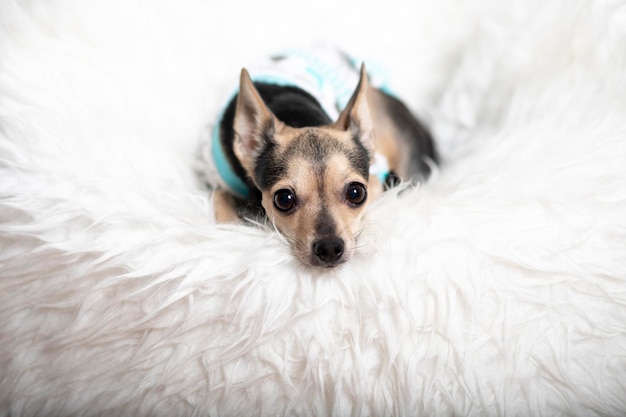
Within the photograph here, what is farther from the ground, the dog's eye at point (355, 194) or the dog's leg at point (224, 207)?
the dog's eye at point (355, 194)

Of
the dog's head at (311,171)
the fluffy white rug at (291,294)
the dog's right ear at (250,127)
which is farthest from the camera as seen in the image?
the dog's right ear at (250,127)

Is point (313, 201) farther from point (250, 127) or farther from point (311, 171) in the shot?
point (250, 127)

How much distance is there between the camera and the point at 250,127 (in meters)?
1.30

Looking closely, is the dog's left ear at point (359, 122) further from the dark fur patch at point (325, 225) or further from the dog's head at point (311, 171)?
the dark fur patch at point (325, 225)

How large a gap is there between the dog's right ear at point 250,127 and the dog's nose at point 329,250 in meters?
0.36

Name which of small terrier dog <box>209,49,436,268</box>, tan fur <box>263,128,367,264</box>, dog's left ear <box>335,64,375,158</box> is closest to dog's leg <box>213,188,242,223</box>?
small terrier dog <box>209,49,436,268</box>

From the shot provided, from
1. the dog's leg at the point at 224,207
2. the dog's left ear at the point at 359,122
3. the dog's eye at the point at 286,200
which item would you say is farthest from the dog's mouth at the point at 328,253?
the dog's left ear at the point at 359,122

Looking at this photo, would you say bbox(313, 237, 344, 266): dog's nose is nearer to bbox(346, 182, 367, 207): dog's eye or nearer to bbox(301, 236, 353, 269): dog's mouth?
bbox(301, 236, 353, 269): dog's mouth

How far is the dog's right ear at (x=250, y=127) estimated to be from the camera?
1.24 meters

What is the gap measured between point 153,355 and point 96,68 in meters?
0.81

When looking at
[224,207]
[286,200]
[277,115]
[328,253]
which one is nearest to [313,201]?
[286,200]

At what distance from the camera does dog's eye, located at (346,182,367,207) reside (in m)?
1.17

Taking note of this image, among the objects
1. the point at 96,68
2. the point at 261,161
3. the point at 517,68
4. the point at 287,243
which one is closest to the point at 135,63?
the point at 96,68

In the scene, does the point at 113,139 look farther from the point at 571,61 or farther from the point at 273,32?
the point at 571,61
